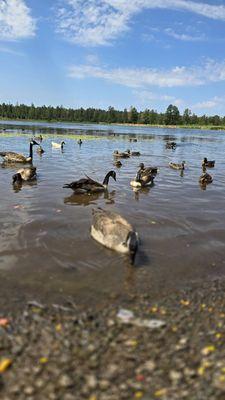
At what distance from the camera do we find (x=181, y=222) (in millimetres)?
13992

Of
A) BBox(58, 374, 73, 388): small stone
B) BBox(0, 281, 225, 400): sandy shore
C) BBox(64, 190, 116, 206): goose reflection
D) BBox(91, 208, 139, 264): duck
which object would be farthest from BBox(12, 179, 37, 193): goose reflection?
BBox(58, 374, 73, 388): small stone

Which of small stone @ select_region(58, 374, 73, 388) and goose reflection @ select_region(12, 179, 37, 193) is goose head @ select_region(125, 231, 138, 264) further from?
goose reflection @ select_region(12, 179, 37, 193)

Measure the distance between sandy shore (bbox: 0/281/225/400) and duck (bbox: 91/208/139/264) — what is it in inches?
84.5

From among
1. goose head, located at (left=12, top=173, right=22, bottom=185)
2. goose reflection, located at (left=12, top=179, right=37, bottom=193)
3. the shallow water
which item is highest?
goose head, located at (left=12, top=173, right=22, bottom=185)

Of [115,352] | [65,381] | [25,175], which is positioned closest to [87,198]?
[25,175]

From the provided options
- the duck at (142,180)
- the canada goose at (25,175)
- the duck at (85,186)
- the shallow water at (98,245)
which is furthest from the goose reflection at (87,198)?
the canada goose at (25,175)

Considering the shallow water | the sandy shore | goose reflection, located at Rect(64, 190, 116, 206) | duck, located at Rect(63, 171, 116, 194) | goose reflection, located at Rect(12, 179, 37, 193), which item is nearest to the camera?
the sandy shore

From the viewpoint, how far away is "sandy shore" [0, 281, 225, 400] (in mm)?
5535

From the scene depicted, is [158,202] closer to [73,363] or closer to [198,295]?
[198,295]

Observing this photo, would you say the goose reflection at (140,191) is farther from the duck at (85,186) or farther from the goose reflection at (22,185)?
the goose reflection at (22,185)

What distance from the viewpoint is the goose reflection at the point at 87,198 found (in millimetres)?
16844

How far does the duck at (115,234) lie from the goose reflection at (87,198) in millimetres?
5071

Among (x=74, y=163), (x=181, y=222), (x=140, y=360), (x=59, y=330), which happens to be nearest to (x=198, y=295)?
(x=140, y=360)

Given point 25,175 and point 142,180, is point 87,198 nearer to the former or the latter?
point 142,180
